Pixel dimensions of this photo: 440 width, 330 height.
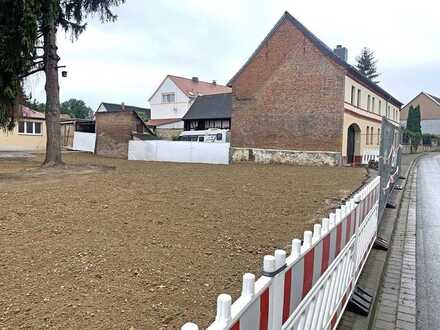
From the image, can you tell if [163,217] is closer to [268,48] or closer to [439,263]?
[439,263]

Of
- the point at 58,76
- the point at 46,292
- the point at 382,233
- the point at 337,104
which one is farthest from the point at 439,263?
the point at 337,104

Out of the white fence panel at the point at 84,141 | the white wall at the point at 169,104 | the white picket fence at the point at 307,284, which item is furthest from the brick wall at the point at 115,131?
the white picket fence at the point at 307,284

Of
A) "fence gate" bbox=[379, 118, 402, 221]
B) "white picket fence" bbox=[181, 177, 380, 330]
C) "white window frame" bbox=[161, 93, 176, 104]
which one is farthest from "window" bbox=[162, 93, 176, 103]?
"white picket fence" bbox=[181, 177, 380, 330]

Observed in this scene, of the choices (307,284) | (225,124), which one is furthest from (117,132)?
(307,284)

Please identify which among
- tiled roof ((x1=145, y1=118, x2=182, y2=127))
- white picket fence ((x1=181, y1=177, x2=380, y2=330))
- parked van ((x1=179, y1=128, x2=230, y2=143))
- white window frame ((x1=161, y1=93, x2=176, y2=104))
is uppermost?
white window frame ((x1=161, y1=93, x2=176, y2=104))

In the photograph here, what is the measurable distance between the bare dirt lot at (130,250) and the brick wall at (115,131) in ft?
63.9

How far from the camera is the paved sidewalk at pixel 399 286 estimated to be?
3.59 metres

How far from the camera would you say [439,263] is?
540 centimetres

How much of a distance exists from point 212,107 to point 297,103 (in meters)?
16.9

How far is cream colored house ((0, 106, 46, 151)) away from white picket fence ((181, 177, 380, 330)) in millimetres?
34260

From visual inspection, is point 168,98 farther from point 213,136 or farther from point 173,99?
point 213,136

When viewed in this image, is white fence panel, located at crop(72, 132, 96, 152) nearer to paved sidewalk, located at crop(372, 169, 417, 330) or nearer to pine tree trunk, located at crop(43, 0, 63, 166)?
pine tree trunk, located at crop(43, 0, 63, 166)

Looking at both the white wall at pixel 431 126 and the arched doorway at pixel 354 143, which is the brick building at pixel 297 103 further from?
the white wall at pixel 431 126

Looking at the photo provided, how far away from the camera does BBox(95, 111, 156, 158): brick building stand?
2836 cm
